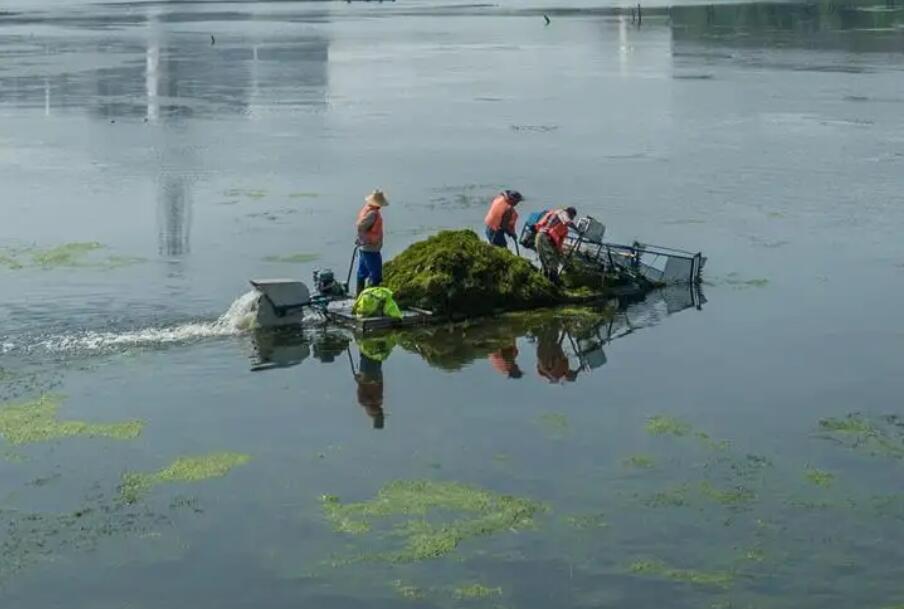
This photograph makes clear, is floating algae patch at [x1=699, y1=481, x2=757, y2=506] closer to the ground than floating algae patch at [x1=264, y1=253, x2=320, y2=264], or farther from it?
closer to the ground

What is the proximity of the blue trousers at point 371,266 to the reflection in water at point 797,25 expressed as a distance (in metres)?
55.6

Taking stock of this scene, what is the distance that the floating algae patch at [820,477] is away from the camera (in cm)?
1538

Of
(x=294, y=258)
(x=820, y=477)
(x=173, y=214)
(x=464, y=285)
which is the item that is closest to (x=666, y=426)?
(x=820, y=477)

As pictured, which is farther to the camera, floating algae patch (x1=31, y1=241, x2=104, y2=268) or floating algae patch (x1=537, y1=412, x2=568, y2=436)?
floating algae patch (x1=31, y1=241, x2=104, y2=268)

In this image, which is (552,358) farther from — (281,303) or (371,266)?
(281,303)

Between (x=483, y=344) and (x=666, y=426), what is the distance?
4.17 meters

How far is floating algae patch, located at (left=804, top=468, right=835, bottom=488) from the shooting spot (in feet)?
50.4

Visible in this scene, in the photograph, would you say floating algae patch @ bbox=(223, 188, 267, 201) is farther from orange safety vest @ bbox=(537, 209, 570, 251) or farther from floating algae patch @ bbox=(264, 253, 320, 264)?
orange safety vest @ bbox=(537, 209, 570, 251)

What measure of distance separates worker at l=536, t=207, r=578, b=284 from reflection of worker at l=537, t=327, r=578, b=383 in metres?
1.58

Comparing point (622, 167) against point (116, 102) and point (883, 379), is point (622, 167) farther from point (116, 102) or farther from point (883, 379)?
point (116, 102)

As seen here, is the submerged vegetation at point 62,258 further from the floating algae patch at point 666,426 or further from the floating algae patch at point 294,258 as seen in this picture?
the floating algae patch at point 666,426

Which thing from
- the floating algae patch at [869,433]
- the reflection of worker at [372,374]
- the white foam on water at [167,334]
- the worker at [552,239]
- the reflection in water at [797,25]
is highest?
the reflection in water at [797,25]

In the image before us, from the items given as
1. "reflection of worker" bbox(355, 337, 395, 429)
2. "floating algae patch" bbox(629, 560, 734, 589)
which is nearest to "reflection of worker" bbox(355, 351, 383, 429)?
"reflection of worker" bbox(355, 337, 395, 429)

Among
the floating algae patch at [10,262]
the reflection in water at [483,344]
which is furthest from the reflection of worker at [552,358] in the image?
the floating algae patch at [10,262]
